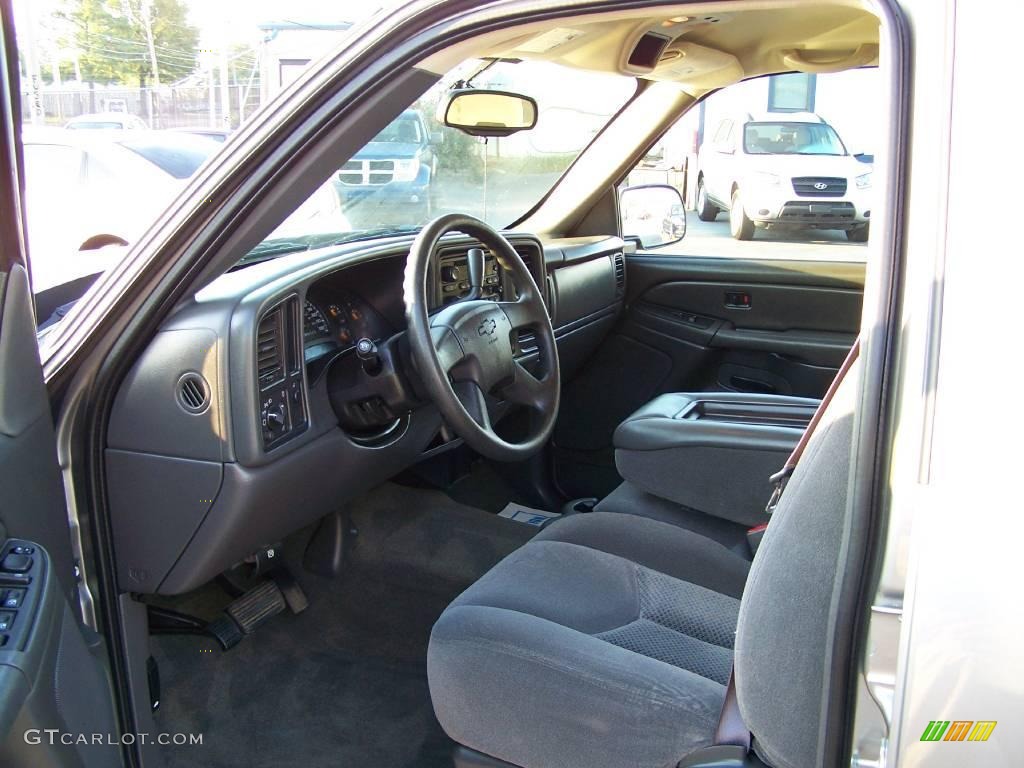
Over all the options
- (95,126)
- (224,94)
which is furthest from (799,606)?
(95,126)

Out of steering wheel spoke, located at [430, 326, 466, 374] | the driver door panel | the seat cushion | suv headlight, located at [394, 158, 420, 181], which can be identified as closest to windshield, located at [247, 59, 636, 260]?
suv headlight, located at [394, 158, 420, 181]

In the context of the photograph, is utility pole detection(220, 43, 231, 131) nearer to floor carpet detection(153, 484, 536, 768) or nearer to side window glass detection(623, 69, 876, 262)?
side window glass detection(623, 69, 876, 262)

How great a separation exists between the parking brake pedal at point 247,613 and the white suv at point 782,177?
240cm

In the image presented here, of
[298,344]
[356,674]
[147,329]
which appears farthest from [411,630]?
[147,329]

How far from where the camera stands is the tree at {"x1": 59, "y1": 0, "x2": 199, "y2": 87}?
4578 millimetres

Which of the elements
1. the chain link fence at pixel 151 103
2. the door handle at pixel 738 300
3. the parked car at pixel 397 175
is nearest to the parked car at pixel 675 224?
the door handle at pixel 738 300

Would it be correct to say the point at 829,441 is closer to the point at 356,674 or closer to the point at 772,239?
the point at 356,674

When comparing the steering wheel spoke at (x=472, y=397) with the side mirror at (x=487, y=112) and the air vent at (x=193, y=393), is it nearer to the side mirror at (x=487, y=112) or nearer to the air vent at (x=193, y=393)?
the air vent at (x=193, y=393)

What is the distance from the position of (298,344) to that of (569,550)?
68 centimetres

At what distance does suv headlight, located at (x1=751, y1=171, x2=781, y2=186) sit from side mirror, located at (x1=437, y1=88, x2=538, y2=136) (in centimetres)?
288

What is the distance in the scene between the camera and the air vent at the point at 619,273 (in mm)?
3429

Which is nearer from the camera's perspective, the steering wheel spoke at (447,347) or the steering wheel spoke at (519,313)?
the steering wheel spoke at (447,347)

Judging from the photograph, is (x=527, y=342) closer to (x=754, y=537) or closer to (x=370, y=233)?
(x=370, y=233)

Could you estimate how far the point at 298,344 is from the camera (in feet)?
6.06
